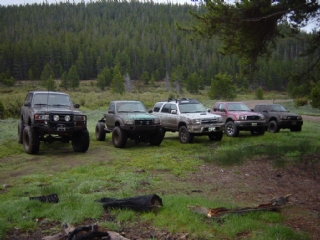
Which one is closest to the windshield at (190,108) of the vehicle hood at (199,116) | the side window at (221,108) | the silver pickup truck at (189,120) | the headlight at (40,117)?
the silver pickup truck at (189,120)

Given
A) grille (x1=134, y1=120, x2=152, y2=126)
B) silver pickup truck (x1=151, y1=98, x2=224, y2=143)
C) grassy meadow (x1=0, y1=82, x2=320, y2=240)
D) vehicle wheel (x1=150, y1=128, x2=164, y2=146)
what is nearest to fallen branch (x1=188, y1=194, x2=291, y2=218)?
grassy meadow (x1=0, y1=82, x2=320, y2=240)

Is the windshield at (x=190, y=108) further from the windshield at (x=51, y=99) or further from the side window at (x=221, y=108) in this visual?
the windshield at (x=51, y=99)

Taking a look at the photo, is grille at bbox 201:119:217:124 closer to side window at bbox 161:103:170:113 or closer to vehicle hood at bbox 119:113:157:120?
vehicle hood at bbox 119:113:157:120

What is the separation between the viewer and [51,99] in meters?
12.8

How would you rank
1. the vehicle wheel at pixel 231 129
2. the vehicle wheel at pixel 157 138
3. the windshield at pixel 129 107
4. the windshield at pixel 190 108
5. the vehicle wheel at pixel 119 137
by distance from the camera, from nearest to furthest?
the vehicle wheel at pixel 119 137 < the vehicle wheel at pixel 157 138 < the windshield at pixel 129 107 < the windshield at pixel 190 108 < the vehicle wheel at pixel 231 129

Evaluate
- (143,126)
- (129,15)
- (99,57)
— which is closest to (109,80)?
(99,57)

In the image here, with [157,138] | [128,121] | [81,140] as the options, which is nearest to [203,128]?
[157,138]

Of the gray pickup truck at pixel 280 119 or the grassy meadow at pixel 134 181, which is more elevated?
the gray pickup truck at pixel 280 119

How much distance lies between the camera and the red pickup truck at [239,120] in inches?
648

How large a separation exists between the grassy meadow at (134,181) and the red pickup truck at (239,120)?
0.95 meters

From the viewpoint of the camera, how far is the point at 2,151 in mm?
12312

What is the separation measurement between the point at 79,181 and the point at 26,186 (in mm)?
1159

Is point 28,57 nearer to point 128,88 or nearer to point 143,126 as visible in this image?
point 128,88

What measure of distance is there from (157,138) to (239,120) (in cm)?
461
